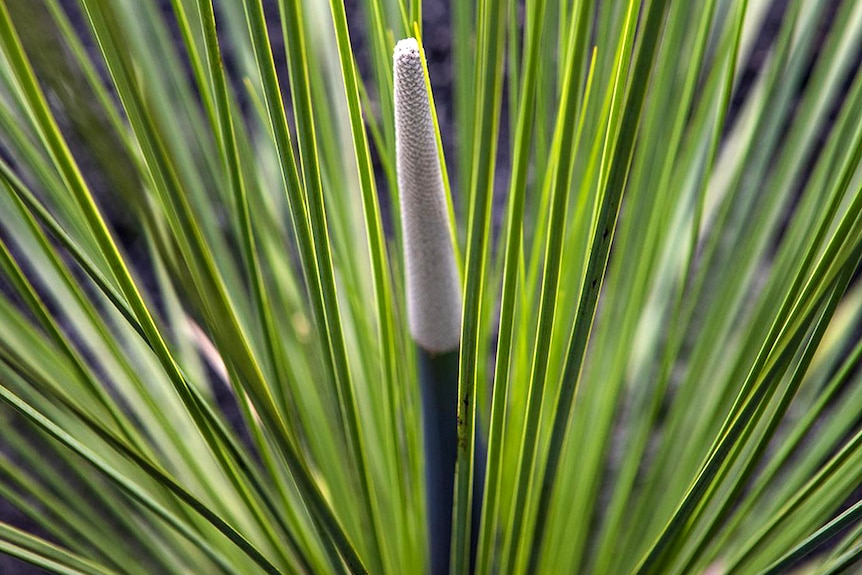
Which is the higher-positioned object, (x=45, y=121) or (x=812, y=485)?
(x=45, y=121)

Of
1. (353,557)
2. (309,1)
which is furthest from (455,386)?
(309,1)

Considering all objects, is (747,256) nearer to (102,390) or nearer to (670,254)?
(670,254)

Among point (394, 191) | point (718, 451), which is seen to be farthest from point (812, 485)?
point (394, 191)

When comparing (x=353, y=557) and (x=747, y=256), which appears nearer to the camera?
(x=353, y=557)
